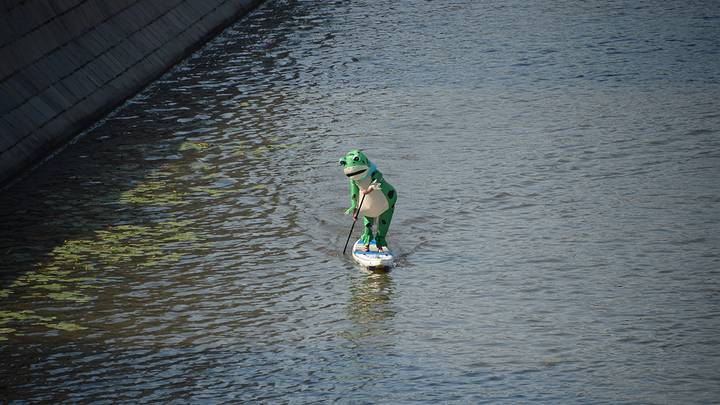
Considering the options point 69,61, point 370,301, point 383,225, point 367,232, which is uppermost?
point 69,61

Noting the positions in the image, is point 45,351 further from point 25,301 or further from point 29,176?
point 29,176

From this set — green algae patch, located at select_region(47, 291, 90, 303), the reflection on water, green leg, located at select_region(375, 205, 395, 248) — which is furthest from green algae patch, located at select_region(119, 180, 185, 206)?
the reflection on water

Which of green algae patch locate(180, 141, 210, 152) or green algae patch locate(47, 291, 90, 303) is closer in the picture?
green algae patch locate(47, 291, 90, 303)

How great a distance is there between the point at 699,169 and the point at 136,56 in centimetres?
1160

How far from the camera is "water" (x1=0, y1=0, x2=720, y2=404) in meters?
14.5

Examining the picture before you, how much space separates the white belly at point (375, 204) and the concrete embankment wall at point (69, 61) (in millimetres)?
6662

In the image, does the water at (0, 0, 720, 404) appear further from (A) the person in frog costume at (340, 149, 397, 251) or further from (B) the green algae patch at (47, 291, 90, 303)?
(A) the person in frog costume at (340, 149, 397, 251)

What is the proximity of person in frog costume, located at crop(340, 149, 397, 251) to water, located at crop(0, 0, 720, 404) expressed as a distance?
2.27ft

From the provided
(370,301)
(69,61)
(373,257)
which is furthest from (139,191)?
(370,301)

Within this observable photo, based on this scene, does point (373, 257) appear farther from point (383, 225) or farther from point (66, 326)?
point (66, 326)

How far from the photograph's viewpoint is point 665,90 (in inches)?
995

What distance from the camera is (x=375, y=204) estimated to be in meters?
17.1

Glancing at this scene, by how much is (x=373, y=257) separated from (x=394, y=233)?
139 cm

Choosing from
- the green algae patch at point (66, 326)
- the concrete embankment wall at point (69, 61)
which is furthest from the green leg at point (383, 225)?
the concrete embankment wall at point (69, 61)
